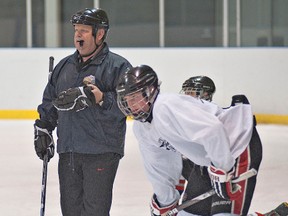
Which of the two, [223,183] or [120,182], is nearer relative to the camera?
[223,183]

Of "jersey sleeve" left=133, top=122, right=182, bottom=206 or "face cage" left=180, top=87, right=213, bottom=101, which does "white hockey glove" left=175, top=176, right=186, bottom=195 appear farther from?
"face cage" left=180, top=87, right=213, bottom=101

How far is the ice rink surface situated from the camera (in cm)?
463

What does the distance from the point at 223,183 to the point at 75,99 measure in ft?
2.73

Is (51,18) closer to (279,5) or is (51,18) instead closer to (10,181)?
(279,5)

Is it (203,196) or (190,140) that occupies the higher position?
(190,140)

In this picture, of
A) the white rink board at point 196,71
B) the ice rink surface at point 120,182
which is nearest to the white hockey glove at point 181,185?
the ice rink surface at point 120,182

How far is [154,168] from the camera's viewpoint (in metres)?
2.97

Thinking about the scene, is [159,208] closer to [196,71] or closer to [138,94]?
[138,94]

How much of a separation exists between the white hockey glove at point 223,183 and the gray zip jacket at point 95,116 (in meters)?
0.73

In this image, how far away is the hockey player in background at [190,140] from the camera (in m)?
2.66

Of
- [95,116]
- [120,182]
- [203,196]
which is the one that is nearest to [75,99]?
[95,116]

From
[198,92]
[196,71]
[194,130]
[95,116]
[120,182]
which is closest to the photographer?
[194,130]

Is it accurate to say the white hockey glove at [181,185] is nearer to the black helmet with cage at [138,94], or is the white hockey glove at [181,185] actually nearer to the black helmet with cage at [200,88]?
the black helmet with cage at [138,94]

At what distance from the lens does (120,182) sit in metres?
5.39
